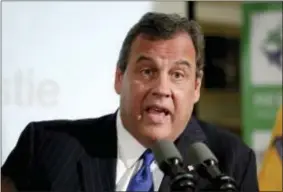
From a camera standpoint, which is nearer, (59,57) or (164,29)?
(164,29)

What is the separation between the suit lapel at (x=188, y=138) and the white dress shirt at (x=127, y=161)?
0.03 meters

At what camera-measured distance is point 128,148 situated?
1.43m

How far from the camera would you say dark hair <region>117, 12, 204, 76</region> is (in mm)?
1408

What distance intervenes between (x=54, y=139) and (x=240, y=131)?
80 centimetres

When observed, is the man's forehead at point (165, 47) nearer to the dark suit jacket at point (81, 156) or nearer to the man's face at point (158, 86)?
the man's face at point (158, 86)

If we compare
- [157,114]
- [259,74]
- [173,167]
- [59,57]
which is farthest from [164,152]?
[259,74]

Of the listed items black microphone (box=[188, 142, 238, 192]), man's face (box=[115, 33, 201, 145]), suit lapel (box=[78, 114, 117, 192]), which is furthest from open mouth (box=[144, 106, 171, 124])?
black microphone (box=[188, 142, 238, 192])

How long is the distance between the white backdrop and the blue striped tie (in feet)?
0.74

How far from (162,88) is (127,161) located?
196 mm

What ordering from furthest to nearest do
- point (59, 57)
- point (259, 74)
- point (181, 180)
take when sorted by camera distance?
point (259, 74) → point (59, 57) → point (181, 180)

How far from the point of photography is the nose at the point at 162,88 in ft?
4.53

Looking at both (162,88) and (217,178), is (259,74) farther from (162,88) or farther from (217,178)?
(217,178)

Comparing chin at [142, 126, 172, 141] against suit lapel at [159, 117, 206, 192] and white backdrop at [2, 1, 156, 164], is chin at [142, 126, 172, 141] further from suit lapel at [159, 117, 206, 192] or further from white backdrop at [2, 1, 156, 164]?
white backdrop at [2, 1, 156, 164]

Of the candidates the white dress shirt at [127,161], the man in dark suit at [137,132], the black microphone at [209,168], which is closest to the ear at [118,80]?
the man in dark suit at [137,132]
